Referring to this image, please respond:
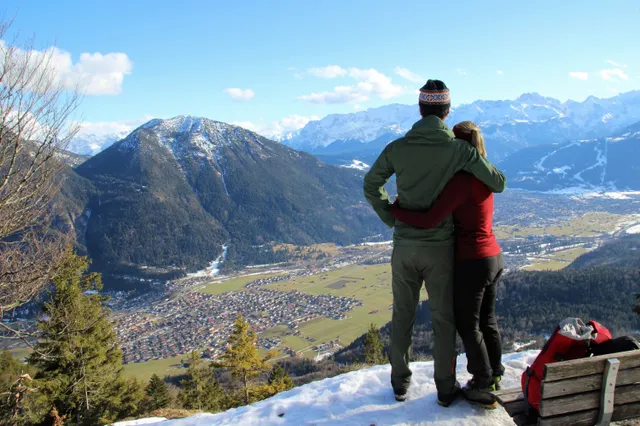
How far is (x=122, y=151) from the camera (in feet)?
527

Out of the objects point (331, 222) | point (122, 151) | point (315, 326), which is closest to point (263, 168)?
point (331, 222)

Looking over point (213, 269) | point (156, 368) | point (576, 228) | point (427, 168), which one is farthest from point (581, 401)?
point (576, 228)

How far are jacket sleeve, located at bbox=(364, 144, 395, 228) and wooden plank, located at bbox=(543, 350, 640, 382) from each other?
1.72 meters

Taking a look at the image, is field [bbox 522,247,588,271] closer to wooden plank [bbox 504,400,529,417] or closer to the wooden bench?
wooden plank [bbox 504,400,529,417]

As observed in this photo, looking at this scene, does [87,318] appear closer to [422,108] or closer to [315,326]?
[422,108]

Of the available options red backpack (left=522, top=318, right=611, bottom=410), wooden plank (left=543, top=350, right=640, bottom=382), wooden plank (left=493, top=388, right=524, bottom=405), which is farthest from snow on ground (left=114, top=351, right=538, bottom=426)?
wooden plank (left=543, top=350, right=640, bottom=382)

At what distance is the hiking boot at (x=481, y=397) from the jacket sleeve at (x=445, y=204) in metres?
1.69

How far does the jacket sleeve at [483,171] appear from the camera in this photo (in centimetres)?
345

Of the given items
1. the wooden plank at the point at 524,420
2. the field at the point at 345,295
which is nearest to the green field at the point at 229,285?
the field at the point at 345,295

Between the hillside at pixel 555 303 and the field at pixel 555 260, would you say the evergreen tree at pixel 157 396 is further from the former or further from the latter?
the field at pixel 555 260

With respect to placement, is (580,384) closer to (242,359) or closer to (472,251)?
(472,251)

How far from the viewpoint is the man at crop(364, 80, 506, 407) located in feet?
11.7

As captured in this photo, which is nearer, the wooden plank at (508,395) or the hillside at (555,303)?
the wooden plank at (508,395)

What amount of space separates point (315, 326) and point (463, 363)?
2140 inches
